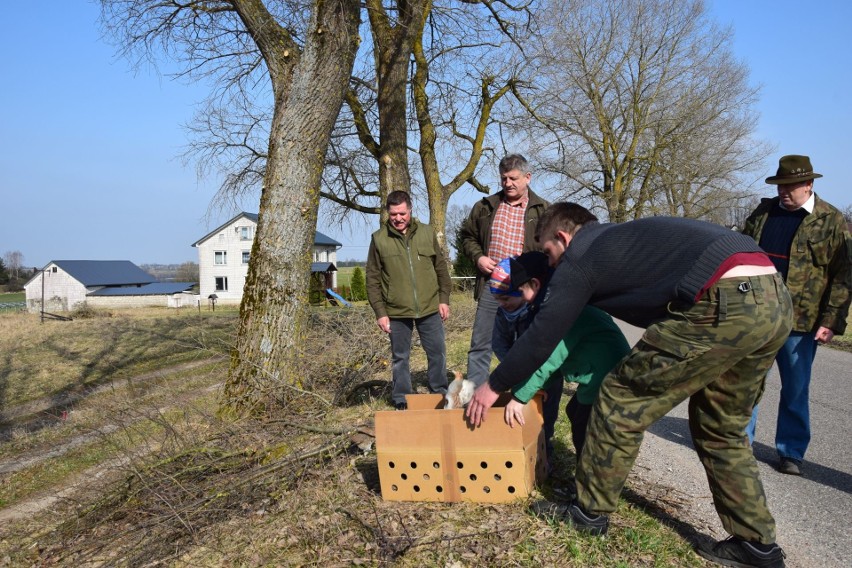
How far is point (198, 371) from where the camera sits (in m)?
12.9

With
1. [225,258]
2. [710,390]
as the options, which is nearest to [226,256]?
[225,258]

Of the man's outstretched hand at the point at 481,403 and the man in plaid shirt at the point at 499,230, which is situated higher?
the man in plaid shirt at the point at 499,230

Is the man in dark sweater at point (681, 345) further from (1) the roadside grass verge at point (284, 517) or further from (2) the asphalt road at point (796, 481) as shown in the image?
(2) the asphalt road at point (796, 481)

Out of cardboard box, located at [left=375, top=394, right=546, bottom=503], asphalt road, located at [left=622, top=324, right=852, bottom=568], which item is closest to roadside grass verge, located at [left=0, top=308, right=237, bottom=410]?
cardboard box, located at [left=375, top=394, right=546, bottom=503]

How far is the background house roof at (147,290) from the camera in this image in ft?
236

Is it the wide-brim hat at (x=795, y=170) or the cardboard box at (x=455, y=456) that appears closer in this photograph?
the cardboard box at (x=455, y=456)

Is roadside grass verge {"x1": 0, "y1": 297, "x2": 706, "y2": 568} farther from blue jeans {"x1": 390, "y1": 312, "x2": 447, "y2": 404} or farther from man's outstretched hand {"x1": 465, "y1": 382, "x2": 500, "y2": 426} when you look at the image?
man's outstretched hand {"x1": 465, "y1": 382, "x2": 500, "y2": 426}

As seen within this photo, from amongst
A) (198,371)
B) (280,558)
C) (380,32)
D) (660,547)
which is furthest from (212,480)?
(380,32)

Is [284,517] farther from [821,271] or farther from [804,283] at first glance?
[821,271]

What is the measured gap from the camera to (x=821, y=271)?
4.53 m

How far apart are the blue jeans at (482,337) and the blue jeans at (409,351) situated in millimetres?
427

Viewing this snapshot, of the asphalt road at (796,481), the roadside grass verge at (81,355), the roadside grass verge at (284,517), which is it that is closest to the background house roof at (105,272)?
the roadside grass verge at (81,355)

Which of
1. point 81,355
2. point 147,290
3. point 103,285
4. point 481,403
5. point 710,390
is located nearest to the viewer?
point 710,390

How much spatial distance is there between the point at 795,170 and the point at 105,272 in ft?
271
